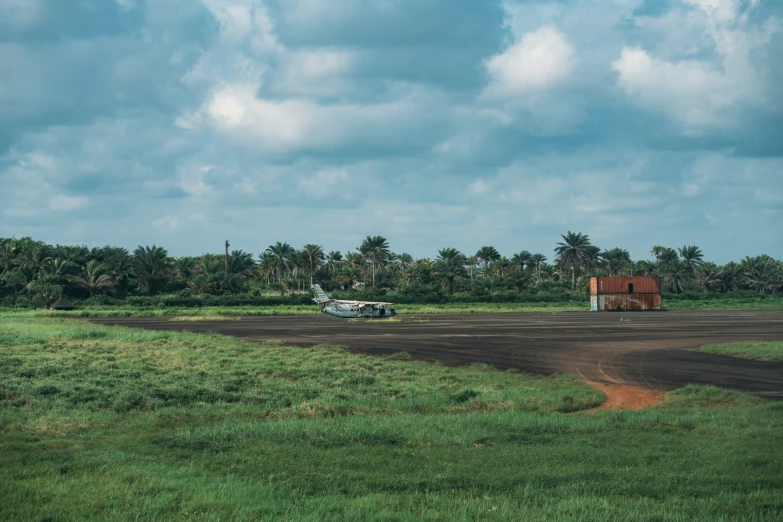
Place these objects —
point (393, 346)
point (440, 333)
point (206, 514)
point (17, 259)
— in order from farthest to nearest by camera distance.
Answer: point (17, 259), point (440, 333), point (393, 346), point (206, 514)

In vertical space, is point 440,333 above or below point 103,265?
below

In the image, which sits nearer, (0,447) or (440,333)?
(0,447)

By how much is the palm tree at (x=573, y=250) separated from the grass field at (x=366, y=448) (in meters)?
140

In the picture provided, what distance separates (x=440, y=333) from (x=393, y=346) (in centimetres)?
1252

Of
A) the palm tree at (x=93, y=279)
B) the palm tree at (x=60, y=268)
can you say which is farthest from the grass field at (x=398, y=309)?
the palm tree at (x=60, y=268)

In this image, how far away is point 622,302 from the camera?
111 m

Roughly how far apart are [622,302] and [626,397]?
8941cm

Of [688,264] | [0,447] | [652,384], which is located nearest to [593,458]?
[0,447]

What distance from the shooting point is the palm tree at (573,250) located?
16562 centimetres

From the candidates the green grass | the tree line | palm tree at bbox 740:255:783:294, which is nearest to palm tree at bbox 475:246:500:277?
the tree line

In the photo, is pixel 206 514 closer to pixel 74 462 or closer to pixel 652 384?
pixel 74 462

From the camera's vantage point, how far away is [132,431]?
738 inches

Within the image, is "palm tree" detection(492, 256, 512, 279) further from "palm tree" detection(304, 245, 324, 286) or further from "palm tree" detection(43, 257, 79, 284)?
"palm tree" detection(43, 257, 79, 284)

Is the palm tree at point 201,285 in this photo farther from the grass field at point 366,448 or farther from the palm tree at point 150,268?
the grass field at point 366,448
